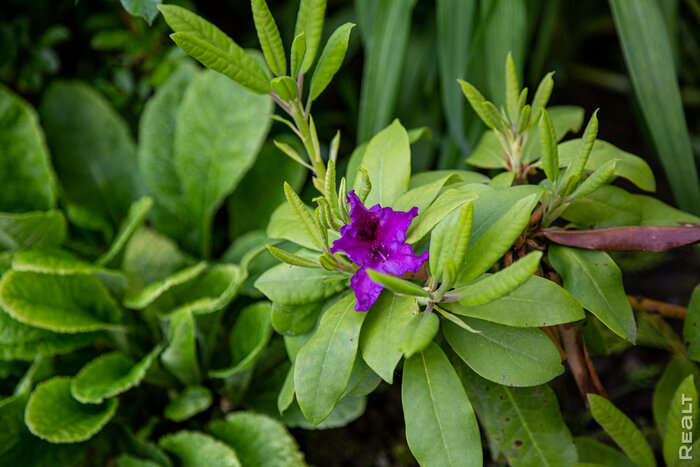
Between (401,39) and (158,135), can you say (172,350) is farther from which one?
(401,39)

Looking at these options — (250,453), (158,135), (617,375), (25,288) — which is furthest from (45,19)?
(617,375)

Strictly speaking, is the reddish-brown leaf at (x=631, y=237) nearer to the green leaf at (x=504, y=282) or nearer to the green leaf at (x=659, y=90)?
the green leaf at (x=504, y=282)

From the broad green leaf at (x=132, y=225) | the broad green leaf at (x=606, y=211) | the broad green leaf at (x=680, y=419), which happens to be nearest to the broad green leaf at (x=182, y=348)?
the broad green leaf at (x=132, y=225)

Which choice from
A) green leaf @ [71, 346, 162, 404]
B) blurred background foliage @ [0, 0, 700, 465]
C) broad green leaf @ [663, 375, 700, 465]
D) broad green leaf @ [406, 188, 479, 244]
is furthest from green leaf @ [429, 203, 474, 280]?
green leaf @ [71, 346, 162, 404]

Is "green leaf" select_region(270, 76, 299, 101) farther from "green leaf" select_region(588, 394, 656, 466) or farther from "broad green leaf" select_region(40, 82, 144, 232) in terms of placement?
"broad green leaf" select_region(40, 82, 144, 232)

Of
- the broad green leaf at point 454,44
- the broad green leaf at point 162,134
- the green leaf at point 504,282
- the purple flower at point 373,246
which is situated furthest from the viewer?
the broad green leaf at point 162,134

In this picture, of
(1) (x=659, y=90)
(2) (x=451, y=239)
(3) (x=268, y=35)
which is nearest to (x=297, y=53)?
(3) (x=268, y=35)

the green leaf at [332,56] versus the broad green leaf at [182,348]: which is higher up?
the green leaf at [332,56]

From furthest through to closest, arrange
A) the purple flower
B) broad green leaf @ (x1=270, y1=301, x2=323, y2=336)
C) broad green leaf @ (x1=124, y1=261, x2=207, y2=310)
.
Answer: broad green leaf @ (x1=124, y1=261, x2=207, y2=310) → broad green leaf @ (x1=270, y1=301, x2=323, y2=336) → the purple flower
